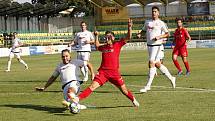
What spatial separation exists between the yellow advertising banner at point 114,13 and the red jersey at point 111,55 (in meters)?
68.4

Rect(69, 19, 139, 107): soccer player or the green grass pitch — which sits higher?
Rect(69, 19, 139, 107): soccer player

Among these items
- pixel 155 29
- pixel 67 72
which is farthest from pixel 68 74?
pixel 155 29

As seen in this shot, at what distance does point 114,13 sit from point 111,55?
227 ft

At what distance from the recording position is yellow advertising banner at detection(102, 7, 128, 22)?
79750mm

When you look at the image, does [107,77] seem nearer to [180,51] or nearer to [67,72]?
[67,72]

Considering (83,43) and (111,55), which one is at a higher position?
(83,43)

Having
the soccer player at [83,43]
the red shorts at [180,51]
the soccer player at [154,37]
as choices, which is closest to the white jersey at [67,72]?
the soccer player at [154,37]

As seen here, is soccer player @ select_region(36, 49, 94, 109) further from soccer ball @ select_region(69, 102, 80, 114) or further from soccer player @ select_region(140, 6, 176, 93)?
soccer player @ select_region(140, 6, 176, 93)

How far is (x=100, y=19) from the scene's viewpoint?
80.9 metres

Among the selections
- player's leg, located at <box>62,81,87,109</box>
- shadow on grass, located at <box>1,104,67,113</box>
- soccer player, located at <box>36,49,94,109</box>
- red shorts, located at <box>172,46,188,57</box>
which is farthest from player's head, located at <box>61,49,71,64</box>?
red shorts, located at <box>172,46,188,57</box>

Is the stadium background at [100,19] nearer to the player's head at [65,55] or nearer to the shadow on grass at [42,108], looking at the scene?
the shadow on grass at [42,108]

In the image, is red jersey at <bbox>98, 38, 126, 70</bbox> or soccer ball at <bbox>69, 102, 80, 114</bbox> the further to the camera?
red jersey at <bbox>98, 38, 126, 70</bbox>

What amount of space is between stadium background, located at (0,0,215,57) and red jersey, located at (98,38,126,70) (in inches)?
1807

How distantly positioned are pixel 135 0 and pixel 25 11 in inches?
731
